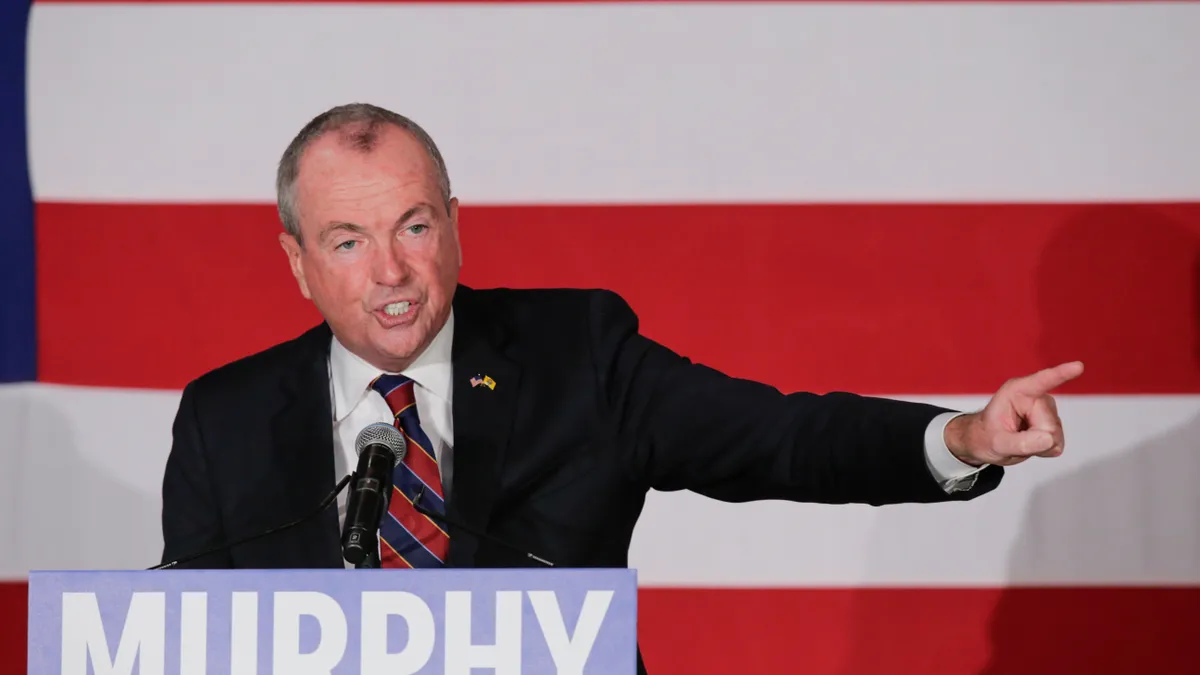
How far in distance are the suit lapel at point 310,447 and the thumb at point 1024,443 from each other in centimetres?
75

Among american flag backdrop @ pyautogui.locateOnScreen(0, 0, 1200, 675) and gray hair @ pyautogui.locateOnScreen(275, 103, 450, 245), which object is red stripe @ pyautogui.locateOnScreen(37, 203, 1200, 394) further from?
gray hair @ pyautogui.locateOnScreen(275, 103, 450, 245)

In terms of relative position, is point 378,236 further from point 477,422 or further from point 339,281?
point 477,422

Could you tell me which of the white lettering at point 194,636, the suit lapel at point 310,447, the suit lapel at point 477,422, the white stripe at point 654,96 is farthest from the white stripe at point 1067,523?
the white lettering at point 194,636

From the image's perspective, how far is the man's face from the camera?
5.06 feet

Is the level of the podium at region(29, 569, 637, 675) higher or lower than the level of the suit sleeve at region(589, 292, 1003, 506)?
lower

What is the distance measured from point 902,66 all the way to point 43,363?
1650mm

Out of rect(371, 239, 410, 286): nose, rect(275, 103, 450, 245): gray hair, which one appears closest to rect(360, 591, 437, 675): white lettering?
rect(371, 239, 410, 286): nose

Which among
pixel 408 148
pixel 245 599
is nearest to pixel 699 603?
→ pixel 408 148

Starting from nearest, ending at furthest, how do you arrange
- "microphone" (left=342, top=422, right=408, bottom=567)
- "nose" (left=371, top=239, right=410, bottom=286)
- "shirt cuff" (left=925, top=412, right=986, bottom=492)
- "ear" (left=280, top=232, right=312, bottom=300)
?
"microphone" (left=342, top=422, right=408, bottom=567) < "shirt cuff" (left=925, top=412, right=986, bottom=492) < "nose" (left=371, top=239, right=410, bottom=286) < "ear" (left=280, top=232, right=312, bottom=300)

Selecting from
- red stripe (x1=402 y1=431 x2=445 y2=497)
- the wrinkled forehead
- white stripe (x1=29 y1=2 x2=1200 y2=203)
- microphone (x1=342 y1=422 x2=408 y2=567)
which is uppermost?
white stripe (x1=29 y1=2 x2=1200 y2=203)

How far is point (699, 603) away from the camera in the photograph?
7.91 feet

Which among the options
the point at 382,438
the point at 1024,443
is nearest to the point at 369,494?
the point at 382,438

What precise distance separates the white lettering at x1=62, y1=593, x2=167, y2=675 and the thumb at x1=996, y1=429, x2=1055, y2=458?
2.47 feet

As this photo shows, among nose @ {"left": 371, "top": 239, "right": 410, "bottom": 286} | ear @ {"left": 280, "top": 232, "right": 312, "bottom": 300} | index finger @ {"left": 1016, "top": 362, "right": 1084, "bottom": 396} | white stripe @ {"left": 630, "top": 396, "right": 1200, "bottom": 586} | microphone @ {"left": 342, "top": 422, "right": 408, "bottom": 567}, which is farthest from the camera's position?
white stripe @ {"left": 630, "top": 396, "right": 1200, "bottom": 586}
